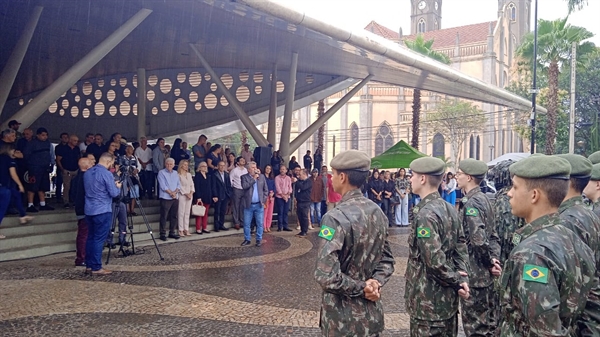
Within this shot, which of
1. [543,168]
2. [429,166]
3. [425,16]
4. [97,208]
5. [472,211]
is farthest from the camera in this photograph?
[425,16]

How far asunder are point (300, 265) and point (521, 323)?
690 cm

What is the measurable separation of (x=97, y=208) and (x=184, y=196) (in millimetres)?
4191

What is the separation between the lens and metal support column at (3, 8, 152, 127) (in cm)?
1115

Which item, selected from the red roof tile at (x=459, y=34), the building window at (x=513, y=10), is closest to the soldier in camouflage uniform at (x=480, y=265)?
the red roof tile at (x=459, y=34)

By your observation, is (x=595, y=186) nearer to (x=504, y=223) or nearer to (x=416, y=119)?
(x=504, y=223)

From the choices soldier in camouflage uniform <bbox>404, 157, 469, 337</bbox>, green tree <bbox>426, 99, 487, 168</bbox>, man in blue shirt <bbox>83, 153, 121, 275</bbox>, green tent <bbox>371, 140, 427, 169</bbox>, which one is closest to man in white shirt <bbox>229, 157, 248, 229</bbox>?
man in blue shirt <bbox>83, 153, 121, 275</bbox>

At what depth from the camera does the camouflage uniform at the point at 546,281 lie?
225 cm

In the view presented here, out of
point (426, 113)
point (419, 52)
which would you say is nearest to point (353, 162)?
point (419, 52)

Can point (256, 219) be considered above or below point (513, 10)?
below

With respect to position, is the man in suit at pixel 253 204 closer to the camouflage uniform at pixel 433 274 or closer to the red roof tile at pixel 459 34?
the camouflage uniform at pixel 433 274

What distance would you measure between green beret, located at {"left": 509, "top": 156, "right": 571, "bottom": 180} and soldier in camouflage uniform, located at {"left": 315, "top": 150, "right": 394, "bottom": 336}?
989 mm

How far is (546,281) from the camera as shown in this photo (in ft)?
7.38

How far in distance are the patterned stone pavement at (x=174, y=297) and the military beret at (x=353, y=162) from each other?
259 centimetres

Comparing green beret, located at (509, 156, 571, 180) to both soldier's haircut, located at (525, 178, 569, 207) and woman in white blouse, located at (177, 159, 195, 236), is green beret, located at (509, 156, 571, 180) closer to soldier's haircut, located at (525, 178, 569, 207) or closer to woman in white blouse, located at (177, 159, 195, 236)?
soldier's haircut, located at (525, 178, 569, 207)
